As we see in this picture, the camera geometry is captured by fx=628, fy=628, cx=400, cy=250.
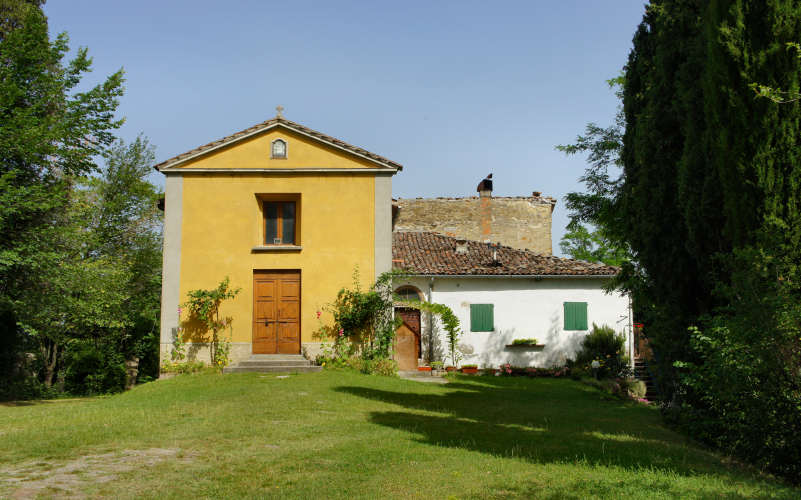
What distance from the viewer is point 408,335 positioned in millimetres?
22203

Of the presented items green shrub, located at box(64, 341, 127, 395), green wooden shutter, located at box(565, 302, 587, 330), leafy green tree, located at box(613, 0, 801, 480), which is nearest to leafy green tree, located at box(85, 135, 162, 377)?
green shrub, located at box(64, 341, 127, 395)

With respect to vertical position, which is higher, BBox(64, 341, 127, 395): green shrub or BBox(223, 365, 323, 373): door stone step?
BBox(223, 365, 323, 373): door stone step

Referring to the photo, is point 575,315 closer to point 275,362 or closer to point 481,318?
point 481,318

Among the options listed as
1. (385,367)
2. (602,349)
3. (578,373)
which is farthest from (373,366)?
(602,349)

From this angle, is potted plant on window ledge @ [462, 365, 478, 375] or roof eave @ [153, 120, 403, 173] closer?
roof eave @ [153, 120, 403, 173]

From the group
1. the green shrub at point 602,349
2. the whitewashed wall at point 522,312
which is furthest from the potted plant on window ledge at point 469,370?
the green shrub at point 602,349

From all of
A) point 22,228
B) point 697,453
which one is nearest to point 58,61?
point 22,228

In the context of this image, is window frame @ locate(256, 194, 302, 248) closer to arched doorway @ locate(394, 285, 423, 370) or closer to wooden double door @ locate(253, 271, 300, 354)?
wooden double door @ locate(253, 271, 300, 354)

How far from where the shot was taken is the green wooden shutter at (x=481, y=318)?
72.6 ft

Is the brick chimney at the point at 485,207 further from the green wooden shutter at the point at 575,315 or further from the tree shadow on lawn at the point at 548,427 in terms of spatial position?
the tree shadow on lawn at the point at 548,427

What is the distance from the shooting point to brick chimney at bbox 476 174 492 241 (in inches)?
1226

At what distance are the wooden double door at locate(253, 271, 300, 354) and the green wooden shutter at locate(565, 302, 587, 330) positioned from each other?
10066 millimetres

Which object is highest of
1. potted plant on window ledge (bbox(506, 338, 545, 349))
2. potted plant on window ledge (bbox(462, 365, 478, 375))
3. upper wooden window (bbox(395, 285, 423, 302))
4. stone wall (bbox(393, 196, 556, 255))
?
stone wall (bbox(393, 196, 556, 255))

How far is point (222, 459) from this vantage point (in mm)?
6969
